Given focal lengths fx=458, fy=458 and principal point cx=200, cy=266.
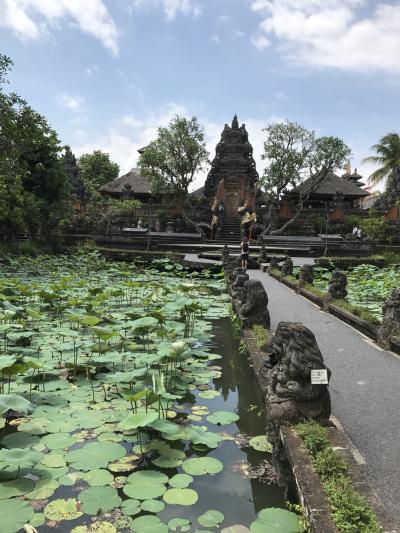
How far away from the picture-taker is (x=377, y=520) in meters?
2.20

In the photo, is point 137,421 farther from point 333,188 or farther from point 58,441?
point 333,188

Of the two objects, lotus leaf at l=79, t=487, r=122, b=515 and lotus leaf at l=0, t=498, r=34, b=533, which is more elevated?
lotus leaf at l=0, t=498, r=34, b=533

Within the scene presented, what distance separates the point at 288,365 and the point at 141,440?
127cm

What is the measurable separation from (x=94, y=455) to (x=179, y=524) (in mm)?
873

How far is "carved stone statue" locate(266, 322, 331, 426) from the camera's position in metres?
3.25

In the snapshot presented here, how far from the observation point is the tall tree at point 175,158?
30.4 metres

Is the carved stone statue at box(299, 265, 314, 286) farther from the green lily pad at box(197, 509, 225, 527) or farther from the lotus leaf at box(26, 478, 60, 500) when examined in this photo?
the lotus leaf at box(26, 478, 60, 500)

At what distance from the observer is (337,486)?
247 centimetres

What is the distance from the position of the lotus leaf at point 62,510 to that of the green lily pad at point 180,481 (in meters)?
0.61

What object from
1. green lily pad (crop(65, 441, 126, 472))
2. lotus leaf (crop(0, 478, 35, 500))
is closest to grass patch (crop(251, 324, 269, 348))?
green lily pad (crop(65, 441, 126, 472))

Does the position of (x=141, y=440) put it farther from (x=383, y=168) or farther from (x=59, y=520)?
(x=383, y=168)

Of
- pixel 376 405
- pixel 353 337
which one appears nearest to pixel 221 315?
→ pixel 353 337

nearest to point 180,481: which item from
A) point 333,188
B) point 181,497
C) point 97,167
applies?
point 181,497

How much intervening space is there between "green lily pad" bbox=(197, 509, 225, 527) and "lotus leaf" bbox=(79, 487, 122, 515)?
0.50 meters
